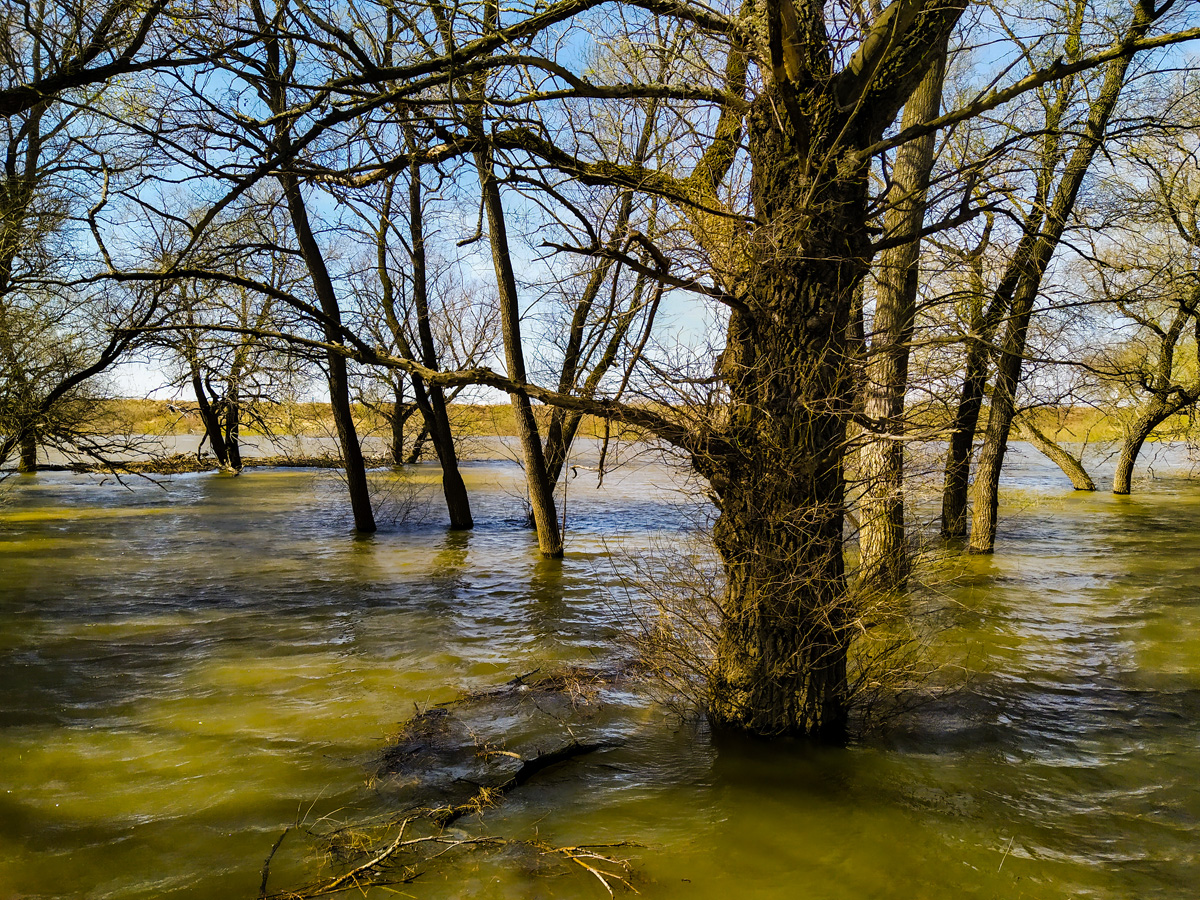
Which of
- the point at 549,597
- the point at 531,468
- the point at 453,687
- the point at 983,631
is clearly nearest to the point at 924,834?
the point at 453,687

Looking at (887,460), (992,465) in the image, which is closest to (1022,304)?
(992,465)

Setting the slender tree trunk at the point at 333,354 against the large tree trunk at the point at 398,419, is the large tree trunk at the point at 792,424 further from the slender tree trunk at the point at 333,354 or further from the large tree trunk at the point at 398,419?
the large tree trunk at the point at 398,419

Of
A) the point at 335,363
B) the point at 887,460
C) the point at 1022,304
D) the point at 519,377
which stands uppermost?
the point at 1022,304

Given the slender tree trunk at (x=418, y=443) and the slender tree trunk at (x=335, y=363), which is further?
the slender tree trunk at (x=418, y=443)

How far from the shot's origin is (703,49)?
5.68 m

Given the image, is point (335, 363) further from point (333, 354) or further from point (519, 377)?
point (519, 377)

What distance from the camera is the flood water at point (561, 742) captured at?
13.7ft

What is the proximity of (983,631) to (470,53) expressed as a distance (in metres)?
7.78

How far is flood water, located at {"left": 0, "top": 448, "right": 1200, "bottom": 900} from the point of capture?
4188 mm

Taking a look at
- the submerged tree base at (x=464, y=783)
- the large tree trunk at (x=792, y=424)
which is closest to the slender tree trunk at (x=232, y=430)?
the submerged tree base at (x=464, y=783)

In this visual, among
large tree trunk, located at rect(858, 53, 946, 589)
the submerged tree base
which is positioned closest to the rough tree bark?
large tree trunk, located at rect(858, 53, 946, 589)

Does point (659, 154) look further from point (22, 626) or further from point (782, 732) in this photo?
point (22, 626)

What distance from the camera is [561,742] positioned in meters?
5.72

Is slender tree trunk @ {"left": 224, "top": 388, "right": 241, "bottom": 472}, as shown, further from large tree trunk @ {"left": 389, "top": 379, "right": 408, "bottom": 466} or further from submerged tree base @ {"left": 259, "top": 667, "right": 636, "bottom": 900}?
submerged tree base @ {"left": 259, "top": 667, "right": 636, "bottom": 900}
